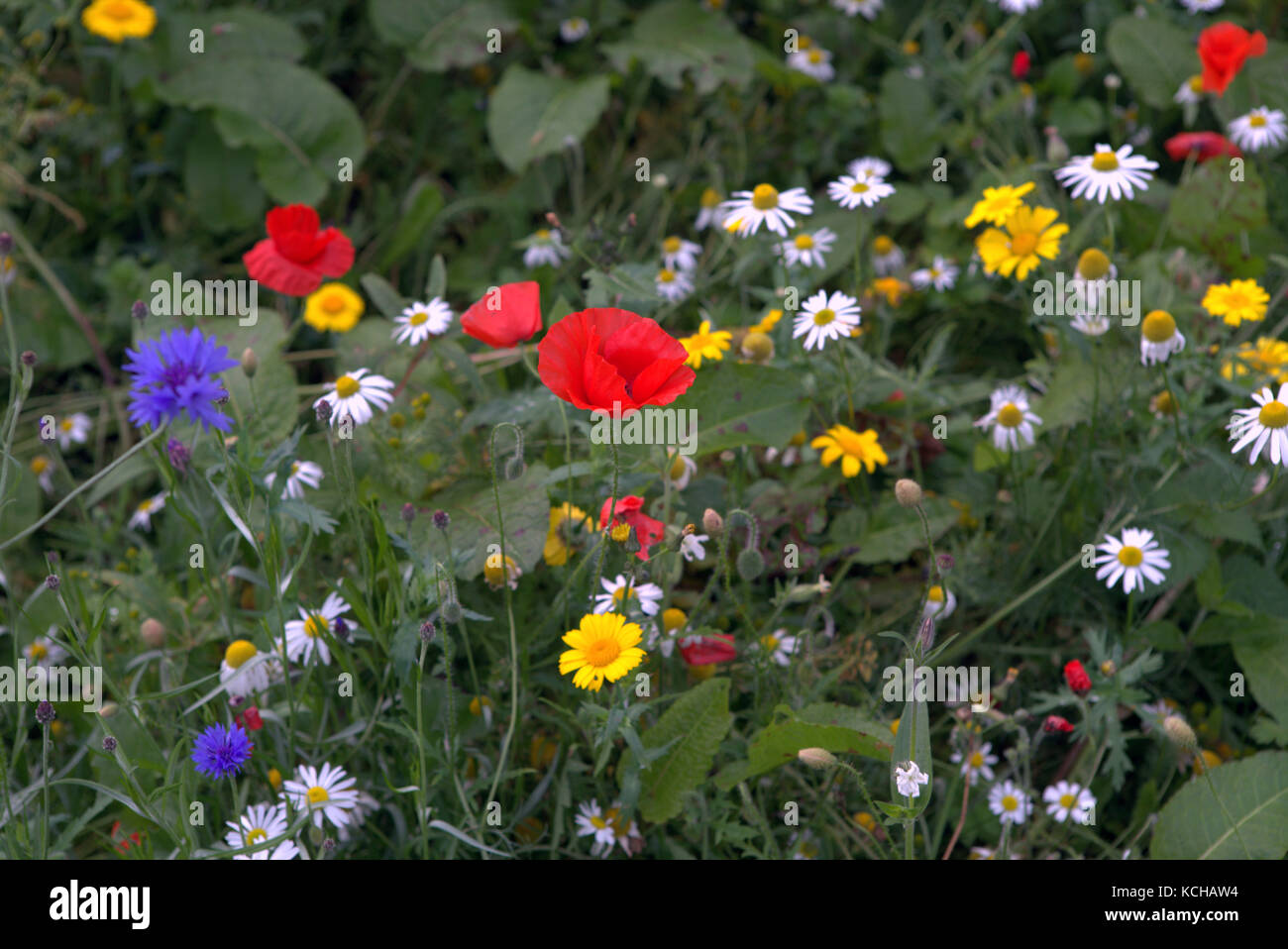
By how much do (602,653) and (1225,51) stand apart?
5.97 ft

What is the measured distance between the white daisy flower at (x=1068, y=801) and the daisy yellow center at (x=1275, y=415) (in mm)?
535

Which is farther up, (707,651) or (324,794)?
(707,651)

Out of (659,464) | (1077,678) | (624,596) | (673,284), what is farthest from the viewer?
(673,284)

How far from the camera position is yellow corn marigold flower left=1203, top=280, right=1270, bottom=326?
171 centimetres

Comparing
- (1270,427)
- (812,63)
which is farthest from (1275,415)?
(812,63)

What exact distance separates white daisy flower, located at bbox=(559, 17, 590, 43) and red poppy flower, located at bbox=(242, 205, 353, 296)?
1.20m

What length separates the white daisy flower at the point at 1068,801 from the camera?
5.09ft

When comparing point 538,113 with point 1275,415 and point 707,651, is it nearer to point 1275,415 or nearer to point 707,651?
point 707,651

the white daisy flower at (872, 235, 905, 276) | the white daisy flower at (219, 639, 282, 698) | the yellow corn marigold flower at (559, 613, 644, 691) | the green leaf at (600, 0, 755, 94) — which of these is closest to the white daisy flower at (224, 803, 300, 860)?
the white daisy flower at (219, 639, 282, 698)

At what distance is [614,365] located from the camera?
133 centimetres

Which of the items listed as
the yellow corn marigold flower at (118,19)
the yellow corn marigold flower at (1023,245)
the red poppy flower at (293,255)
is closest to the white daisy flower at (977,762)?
the yellow corn marigold flower at (1023,245)
